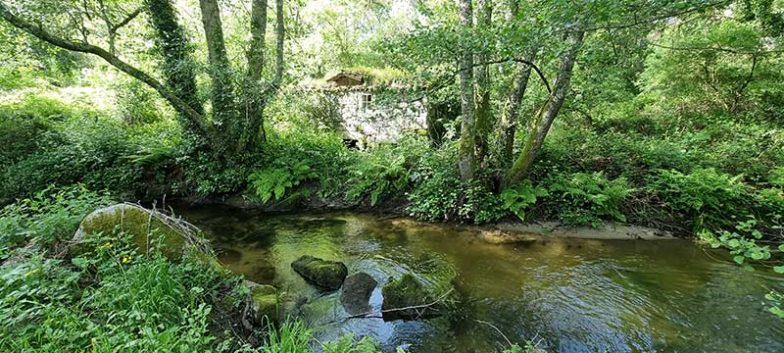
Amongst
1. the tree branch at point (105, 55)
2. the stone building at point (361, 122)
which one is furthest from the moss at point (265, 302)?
the stone building at point (361, 122)

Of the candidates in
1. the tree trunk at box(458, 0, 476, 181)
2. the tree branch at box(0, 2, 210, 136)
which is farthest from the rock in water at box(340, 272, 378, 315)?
the tree branch at box(0, 2, 210, 136)

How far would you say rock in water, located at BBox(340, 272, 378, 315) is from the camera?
445cm

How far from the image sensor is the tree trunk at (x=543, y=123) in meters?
6.12

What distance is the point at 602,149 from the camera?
26.1 ft

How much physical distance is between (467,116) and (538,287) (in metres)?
3.33

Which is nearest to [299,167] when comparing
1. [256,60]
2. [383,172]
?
[383,172]

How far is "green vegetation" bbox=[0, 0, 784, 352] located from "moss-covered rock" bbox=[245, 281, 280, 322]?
393mm

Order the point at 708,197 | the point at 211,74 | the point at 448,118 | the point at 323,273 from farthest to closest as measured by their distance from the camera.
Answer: the point at 448,118, the point at 211,74, the point at 708,197, the point at 323,273

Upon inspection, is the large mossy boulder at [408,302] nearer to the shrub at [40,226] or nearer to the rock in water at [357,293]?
the rock in water at [357,293]

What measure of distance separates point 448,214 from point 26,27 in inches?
313

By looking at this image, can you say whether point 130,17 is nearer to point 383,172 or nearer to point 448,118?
point 383,172

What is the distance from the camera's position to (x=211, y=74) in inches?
311

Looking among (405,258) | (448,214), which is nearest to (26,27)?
(405,258)

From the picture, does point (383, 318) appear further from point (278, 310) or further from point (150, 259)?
point (150, 259)
